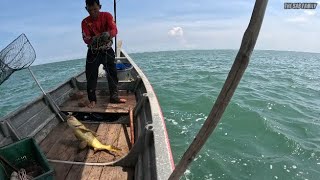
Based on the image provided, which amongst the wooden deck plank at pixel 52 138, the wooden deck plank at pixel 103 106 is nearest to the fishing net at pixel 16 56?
the wooden deck plank at pixel 52 138

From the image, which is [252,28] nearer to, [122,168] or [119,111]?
[122,168]

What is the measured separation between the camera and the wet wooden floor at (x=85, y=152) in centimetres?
343

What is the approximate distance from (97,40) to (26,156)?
2.67m

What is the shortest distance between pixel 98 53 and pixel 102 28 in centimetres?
52

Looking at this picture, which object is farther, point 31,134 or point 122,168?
point 31,134

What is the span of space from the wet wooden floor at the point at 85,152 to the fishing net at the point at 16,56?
1258 mm

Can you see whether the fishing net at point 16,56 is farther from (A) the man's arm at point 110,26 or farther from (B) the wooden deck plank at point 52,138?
(A) the man's arm at point 110,26

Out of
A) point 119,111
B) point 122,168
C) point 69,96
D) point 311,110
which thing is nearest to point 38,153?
point 122,168

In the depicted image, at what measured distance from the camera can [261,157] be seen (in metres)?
6.61

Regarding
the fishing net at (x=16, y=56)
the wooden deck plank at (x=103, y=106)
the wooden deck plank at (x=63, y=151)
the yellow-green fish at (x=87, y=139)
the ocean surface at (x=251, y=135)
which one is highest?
the fishing net at (x=16, y=56)

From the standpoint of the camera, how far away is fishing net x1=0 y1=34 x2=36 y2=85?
380 cm

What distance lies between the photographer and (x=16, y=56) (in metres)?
4.18

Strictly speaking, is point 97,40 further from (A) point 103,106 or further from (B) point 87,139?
(B) point 87,139

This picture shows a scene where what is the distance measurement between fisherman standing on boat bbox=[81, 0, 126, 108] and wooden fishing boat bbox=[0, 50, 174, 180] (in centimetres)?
64
